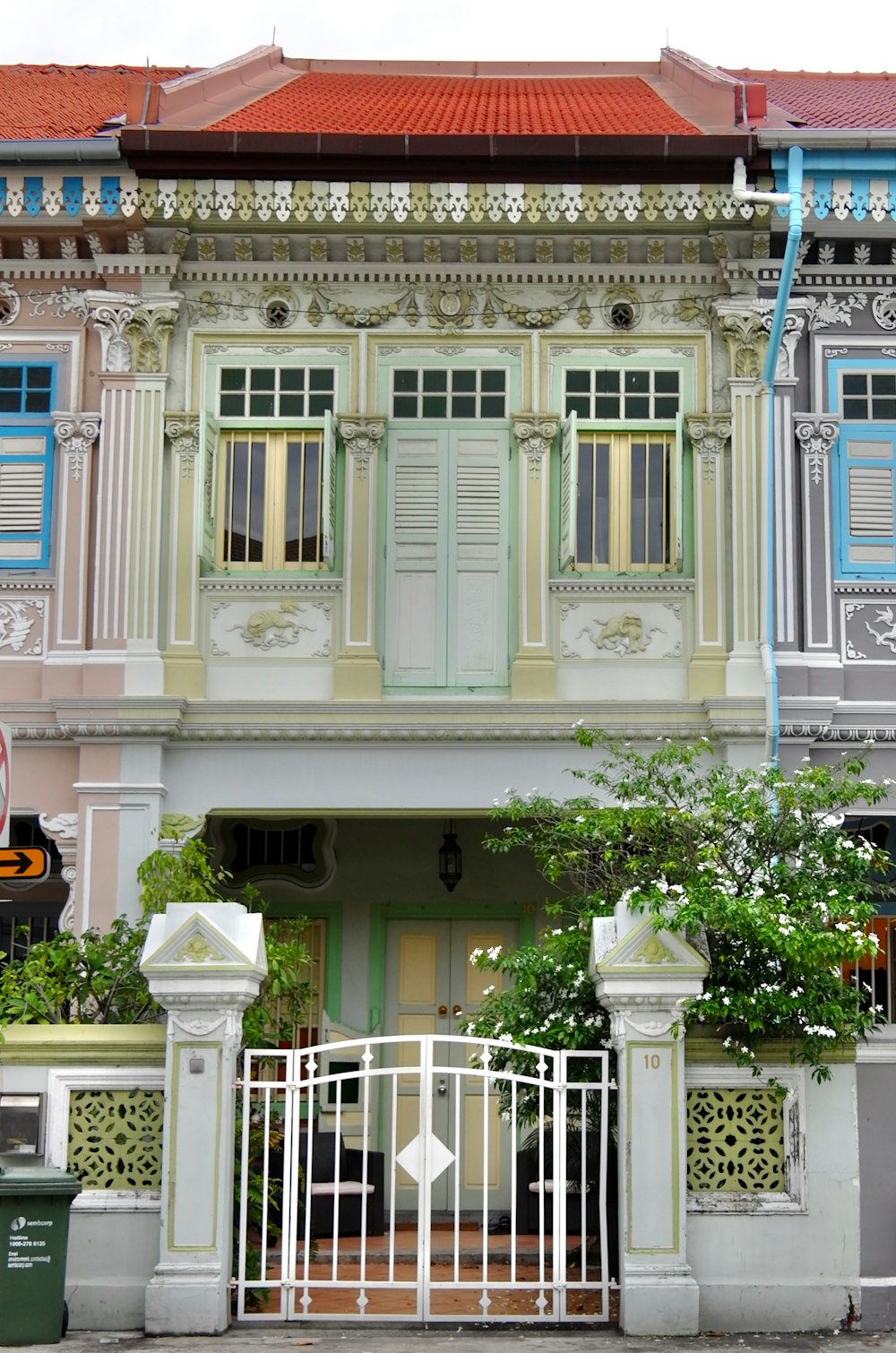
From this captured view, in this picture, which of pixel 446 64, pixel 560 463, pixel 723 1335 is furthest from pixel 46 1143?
pixel 446 64

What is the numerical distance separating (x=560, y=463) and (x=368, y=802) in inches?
119

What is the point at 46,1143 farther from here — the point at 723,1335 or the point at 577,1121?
the point at 723,1335

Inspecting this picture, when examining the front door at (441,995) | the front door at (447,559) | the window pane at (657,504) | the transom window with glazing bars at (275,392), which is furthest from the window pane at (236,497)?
the front door at (441,995)

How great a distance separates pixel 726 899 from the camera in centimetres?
1023

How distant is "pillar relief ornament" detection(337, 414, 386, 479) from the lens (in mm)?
14469

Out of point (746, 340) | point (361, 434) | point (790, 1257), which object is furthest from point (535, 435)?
point (790, 1257)

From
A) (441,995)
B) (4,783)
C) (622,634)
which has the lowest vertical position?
(441,995)

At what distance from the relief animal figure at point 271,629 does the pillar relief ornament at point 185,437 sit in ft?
4.13

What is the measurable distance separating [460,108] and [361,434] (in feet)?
12.2

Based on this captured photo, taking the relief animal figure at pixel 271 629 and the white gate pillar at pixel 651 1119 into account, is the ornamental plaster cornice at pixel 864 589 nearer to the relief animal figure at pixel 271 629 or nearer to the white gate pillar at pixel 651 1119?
the relief animal figure at pixel 271 629

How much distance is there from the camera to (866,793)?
442 inches

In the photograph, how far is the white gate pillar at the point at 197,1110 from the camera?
9945 millimetres

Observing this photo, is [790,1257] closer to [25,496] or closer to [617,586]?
[617,586]

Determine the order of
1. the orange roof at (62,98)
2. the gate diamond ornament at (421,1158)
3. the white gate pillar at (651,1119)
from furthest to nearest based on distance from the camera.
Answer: the orange roof at (62,98)
the gate diamond ornament at (421,1158)
the white gate pillar at (651,1119)
